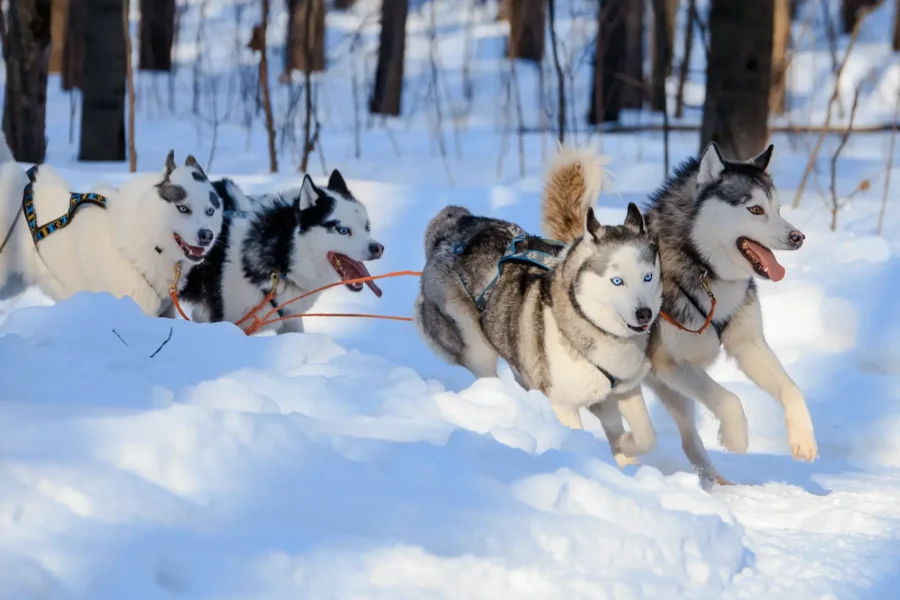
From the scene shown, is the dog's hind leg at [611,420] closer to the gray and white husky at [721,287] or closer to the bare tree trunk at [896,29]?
the gray and white husky at [721,287]

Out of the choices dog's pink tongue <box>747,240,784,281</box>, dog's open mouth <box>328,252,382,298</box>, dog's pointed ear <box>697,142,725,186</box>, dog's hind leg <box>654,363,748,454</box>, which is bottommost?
dog's hind leg <box>654,363,748,454</box>

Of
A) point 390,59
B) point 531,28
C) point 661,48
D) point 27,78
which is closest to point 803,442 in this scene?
point 27,78

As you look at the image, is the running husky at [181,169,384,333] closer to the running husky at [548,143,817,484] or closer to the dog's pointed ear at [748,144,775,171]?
the running husky at [548,143,817,484]

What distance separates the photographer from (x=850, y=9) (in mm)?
19969

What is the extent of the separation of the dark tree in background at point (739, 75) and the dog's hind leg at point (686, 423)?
334cm

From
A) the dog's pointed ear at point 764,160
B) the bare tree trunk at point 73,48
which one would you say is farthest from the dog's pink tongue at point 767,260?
the bare tree trunk at point 73,48

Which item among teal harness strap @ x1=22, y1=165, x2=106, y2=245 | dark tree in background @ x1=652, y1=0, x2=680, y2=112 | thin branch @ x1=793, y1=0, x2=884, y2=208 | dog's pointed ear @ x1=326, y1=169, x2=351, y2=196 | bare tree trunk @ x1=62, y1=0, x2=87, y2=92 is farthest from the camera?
bare tree trunk @ x1=62, y1=0, x2=87, y2=92

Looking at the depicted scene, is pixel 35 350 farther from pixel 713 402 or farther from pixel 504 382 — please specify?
pixel 713 402

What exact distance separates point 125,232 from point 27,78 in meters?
4.56

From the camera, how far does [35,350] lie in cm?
316

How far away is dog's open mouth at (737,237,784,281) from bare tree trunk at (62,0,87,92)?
12462 millimetres

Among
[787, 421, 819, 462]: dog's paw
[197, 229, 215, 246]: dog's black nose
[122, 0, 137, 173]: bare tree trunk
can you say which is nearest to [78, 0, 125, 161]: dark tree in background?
[122, 0, 137, 173]: bare tree trunk

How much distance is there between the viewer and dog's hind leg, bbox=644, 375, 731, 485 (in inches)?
154

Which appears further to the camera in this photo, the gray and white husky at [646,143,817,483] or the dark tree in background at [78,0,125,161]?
the dark tree in background at [78,0,125,161]
